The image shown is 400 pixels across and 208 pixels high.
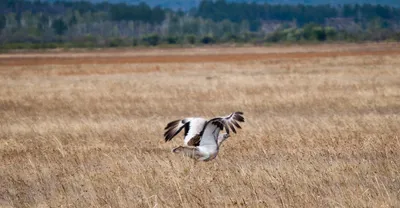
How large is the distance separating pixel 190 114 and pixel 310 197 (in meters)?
11.7

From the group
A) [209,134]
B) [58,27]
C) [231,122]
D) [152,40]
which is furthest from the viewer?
[58,27]

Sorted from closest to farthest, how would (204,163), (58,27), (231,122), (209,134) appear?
(231,122)
(209,134)
(204,163)
(58,27)

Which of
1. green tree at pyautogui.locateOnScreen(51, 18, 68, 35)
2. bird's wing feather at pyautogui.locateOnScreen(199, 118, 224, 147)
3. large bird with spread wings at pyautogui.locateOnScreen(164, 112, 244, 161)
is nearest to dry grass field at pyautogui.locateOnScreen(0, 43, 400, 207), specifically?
large bird with spread wings at pyautogui.locateOnScreen(164, 112, 244, 161)

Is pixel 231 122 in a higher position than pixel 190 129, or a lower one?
higher

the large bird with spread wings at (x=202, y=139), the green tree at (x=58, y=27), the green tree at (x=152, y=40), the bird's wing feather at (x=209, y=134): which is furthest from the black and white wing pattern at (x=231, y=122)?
the green tree at (x=58, y=27)

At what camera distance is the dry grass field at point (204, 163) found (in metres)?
9.30

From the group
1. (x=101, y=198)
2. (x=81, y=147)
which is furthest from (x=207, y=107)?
(x=101, y=198)

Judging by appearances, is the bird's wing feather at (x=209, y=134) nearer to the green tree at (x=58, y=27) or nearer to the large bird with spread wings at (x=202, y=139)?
the large bird with spread wings at (x=202, y=139)

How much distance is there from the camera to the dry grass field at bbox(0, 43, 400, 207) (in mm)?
9297

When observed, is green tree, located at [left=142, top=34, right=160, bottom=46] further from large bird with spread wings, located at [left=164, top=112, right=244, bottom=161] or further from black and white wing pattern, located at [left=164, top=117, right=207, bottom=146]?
large bird with spread wings, located at [left=164, top=112, right=244, bottom=161]

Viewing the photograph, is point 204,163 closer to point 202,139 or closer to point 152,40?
point 202,139

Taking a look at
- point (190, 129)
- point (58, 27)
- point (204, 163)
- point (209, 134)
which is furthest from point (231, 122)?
point (58, 27)

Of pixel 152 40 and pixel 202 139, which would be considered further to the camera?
pixel 152 40

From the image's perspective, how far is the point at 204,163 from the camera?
11328mm
